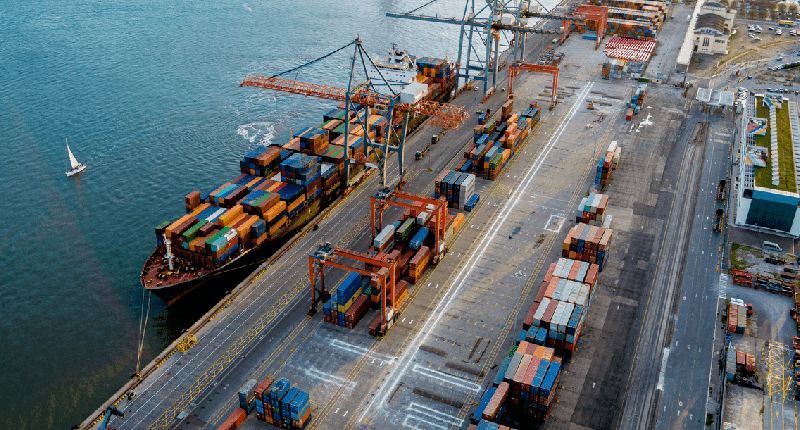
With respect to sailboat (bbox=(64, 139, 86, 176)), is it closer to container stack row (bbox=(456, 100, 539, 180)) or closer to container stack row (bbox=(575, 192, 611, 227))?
container stack row (bbox=(456, 100, 539, 180))

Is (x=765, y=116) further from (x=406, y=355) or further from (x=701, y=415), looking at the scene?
(x=406, y=355)

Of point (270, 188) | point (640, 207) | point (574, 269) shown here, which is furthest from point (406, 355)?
point (640, 207)

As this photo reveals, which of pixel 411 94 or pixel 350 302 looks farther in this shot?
pixel 411 94

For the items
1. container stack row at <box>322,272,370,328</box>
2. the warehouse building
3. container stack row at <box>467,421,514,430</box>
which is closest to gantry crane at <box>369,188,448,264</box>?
container stack row at <box>322,272,370,328</box>

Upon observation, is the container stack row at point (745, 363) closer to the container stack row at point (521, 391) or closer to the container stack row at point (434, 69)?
the container stack row at point (521, 391)

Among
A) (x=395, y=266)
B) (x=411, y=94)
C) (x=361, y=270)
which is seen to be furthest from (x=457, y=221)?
(x=361, y=270)

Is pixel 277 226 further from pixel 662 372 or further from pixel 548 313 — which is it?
pixel 662 372
